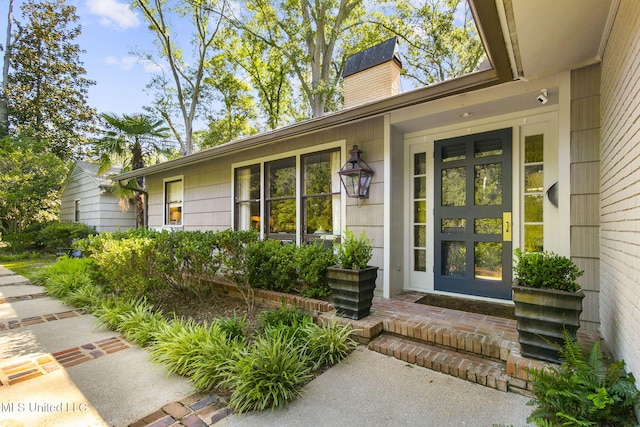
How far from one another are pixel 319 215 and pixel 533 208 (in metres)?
2.79

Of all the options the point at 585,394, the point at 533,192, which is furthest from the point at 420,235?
the point at 585,394

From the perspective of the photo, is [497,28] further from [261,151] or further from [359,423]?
[261,151]

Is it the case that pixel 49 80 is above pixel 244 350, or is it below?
above

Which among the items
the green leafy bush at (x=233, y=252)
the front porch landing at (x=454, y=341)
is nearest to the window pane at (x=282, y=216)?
the green leafy bush at (x=233, y=252)

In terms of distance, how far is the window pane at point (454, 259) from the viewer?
12.7 ft

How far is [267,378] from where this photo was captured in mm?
2182

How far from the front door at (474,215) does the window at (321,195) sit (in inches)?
56.3

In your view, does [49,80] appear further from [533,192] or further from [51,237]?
[533,192]

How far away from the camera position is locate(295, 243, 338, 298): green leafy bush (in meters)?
3.68

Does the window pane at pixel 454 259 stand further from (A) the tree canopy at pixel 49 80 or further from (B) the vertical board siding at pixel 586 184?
(A) the tree canopy at pixel 49 80

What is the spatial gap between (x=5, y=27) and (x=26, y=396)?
22.0m

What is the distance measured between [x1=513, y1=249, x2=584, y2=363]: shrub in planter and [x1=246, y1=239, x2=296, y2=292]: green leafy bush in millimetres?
2434

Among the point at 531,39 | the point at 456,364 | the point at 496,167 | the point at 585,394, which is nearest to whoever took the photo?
the point at 585,394

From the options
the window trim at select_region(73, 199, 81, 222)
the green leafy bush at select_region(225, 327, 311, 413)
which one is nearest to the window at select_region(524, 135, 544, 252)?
the green leafy bush at select_region(225, 327, 311, 413)
